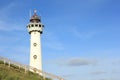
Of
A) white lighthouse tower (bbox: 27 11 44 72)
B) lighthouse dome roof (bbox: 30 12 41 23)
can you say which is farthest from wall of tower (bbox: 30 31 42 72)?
lighthouse dome roof (bbox: 30 12 41 23)

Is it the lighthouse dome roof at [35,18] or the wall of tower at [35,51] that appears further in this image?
the lighthouse dome roof at [35,18]

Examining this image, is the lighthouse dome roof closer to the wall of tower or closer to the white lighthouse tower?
the white lighthouse tower

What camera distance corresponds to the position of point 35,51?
141ft

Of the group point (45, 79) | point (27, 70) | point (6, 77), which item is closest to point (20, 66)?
point (27, 70)

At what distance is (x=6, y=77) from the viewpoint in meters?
22.3

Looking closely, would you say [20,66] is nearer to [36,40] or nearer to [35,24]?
[36,40]

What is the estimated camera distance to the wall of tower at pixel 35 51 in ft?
139

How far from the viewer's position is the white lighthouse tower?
42.4 metres

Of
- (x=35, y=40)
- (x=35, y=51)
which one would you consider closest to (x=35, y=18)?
(x=35, y=40)

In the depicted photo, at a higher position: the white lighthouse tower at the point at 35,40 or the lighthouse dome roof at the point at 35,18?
the lighthouse dome roof at the point at 35,18

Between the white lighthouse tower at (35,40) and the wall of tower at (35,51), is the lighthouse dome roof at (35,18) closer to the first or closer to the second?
the white lighthouse tower at (35,40)

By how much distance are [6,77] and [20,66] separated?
345 inches

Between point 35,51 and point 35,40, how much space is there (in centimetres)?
204

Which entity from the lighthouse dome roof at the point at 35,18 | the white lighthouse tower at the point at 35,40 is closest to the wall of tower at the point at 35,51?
the white lighthouse tower at the point at 35,40
